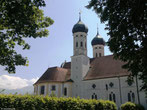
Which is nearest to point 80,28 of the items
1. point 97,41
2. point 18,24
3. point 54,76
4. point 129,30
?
point 97,41

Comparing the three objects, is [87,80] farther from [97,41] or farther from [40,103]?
[40,103]

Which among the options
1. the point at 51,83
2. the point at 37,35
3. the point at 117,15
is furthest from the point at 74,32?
the point at 37,35

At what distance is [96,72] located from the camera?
37781mm

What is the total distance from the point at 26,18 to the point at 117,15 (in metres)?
6.64

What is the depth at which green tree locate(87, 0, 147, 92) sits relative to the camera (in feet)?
34.0

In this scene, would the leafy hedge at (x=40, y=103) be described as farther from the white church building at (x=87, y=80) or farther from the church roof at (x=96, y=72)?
the church roof at (x=96, y=72)

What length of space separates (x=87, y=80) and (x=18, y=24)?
3121 cm

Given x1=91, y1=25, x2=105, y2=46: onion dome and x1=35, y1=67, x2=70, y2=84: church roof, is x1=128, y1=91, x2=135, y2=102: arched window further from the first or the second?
x1=91, y1=25, x2=105, y2=46: onion dome

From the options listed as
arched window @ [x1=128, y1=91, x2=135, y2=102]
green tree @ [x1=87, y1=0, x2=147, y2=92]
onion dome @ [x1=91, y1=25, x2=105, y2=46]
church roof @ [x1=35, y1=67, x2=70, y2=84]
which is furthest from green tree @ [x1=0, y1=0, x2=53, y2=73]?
onion dome @ [x1=91, y1=25, x2=105, y2=46]

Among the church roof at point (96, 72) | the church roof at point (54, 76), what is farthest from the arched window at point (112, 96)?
the church roof at point (54, 76)

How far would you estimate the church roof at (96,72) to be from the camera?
3522 cm

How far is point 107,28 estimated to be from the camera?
12.1 m

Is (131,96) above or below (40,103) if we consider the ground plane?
below

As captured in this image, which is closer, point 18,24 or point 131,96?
point 18,24
